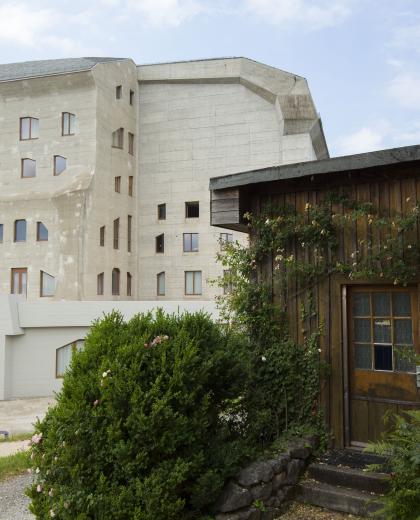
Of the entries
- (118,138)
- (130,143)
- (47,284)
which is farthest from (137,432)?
(130,143)

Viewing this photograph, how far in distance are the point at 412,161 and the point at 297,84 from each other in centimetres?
2730

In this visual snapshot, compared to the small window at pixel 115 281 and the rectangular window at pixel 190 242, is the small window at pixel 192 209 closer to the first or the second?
the rectangular window at pixel 190 242

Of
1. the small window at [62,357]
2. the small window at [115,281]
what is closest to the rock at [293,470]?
the small window at [62,357]

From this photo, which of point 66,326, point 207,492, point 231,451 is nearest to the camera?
point 207,492

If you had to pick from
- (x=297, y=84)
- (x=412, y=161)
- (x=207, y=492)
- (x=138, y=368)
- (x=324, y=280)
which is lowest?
(x=207, y=492)

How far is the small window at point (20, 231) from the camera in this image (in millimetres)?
30297

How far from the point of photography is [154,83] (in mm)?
34344

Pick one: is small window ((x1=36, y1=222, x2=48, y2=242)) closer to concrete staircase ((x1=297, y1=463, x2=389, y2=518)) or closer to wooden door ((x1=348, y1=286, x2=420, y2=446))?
wooden door ((x1=348, y1=286, x2=420, y2=446))

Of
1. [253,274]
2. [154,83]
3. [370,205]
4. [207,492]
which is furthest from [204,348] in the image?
[154,83]

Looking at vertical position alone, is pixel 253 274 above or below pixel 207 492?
above

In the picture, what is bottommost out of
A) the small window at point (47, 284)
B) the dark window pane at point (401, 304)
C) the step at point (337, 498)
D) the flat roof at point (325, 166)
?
the step at point (337, 498)

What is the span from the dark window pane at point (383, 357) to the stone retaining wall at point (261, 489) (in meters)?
1.55

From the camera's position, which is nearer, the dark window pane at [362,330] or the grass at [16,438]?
the dark window pane at [362,330]

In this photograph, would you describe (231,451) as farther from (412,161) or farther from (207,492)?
(412,161)
